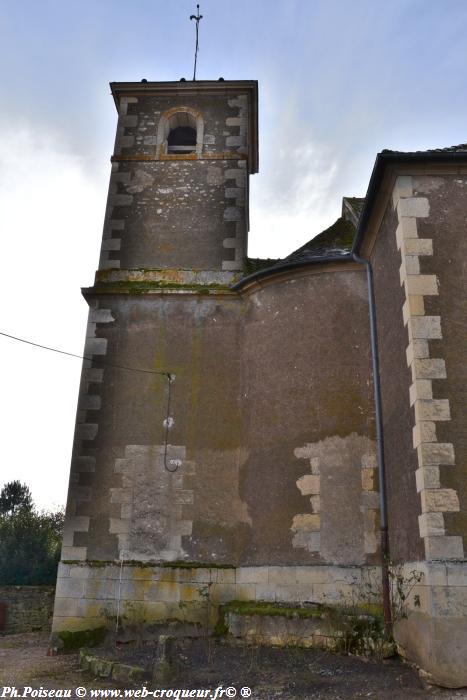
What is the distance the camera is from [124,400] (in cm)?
1045

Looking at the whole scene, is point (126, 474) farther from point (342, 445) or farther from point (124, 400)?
point (342, 445)

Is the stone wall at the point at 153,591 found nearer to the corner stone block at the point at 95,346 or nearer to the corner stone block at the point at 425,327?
the corner stone block at the point at 95,346

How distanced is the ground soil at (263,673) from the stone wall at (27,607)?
16.3ft

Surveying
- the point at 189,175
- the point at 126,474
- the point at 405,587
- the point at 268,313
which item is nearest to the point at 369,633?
the point at 405,587

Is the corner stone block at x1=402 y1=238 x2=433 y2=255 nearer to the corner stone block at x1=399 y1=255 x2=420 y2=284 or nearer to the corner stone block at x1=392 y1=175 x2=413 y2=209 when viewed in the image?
the corner stone block at x1=399 y1=255 x2=420 y2=284

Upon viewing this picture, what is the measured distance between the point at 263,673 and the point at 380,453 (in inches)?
126

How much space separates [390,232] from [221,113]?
6.73 meters

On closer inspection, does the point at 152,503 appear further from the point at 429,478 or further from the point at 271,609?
the point at 429,478

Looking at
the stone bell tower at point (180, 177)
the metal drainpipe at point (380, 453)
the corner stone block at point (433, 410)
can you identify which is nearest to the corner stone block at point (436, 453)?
the corner stone block at point (433, 410)

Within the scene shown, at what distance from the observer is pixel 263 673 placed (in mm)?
6973

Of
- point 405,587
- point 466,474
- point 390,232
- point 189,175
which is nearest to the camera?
point 466,474

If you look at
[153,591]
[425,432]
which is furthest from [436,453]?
[153,591]

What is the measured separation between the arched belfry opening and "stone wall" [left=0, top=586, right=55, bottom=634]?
33.1 feet

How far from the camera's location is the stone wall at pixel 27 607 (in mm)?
13484
